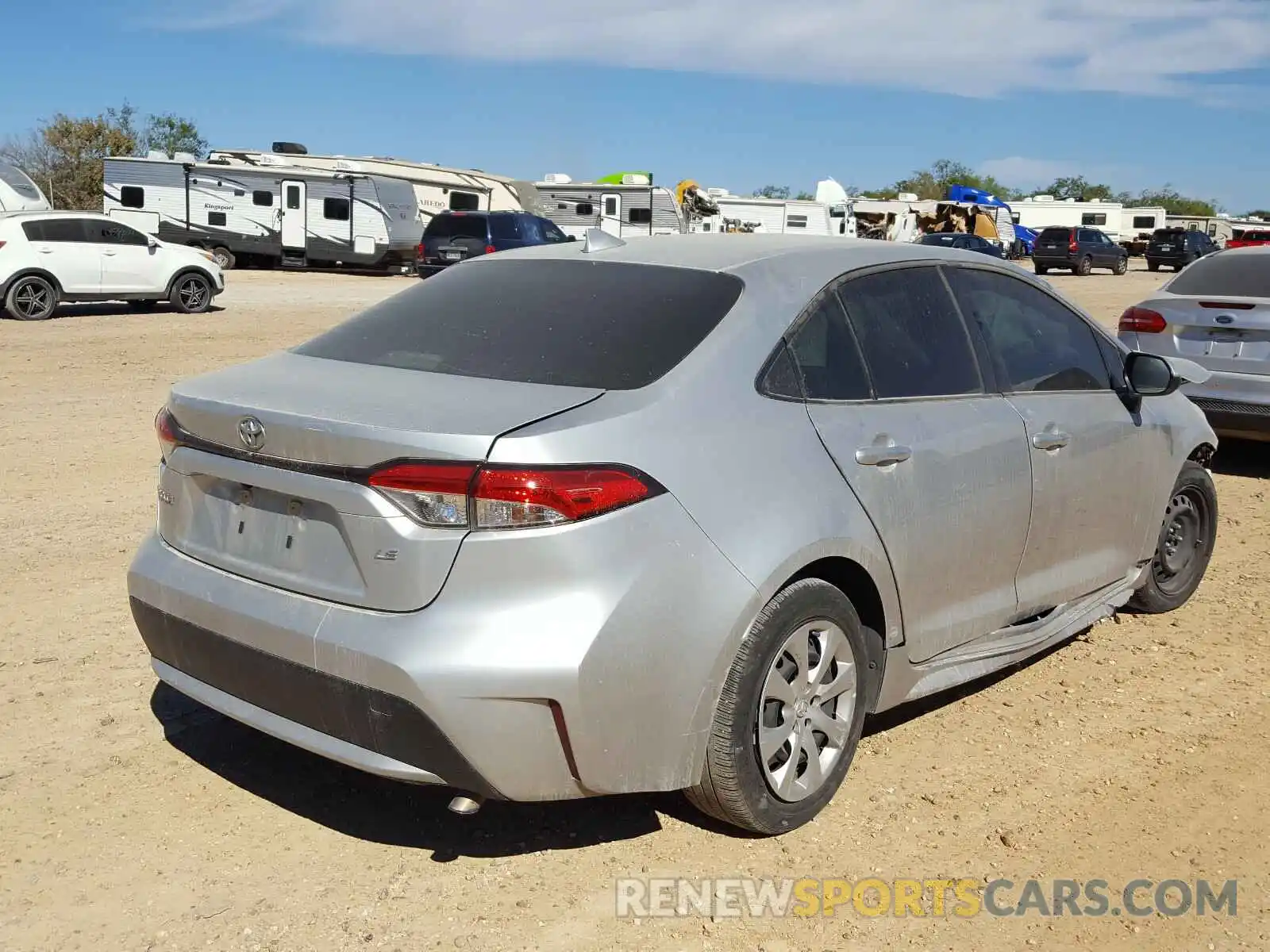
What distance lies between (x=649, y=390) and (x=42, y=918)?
1.98 m

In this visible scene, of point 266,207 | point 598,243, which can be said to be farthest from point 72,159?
point 598,243

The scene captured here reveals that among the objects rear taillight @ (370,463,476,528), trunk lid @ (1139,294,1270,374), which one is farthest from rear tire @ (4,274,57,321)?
rear taillight @ (370,463,476,528)

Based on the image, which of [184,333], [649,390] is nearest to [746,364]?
[649,390]

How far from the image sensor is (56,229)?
1758 centimetres

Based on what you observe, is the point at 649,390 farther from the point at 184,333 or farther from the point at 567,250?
the point at 184,333

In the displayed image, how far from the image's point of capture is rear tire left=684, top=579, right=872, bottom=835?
3.26 meters

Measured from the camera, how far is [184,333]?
15898mm

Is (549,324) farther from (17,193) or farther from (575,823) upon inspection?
(17,193)

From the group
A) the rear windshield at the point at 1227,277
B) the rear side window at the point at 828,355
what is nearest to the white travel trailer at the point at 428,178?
the rear windshield at the point at 1227,277

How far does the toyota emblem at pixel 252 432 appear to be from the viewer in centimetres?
320

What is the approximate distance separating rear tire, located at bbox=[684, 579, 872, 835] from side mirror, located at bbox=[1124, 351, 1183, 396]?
1924 mm

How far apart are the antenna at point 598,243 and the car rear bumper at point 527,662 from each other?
143 centimetres

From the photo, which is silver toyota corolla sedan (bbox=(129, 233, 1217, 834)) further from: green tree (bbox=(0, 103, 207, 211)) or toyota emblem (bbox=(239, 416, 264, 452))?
green tree (bbox=(0, 103, 207, 211))

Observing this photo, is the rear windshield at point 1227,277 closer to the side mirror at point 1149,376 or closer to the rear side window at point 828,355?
the side mirror at point 1149,376
